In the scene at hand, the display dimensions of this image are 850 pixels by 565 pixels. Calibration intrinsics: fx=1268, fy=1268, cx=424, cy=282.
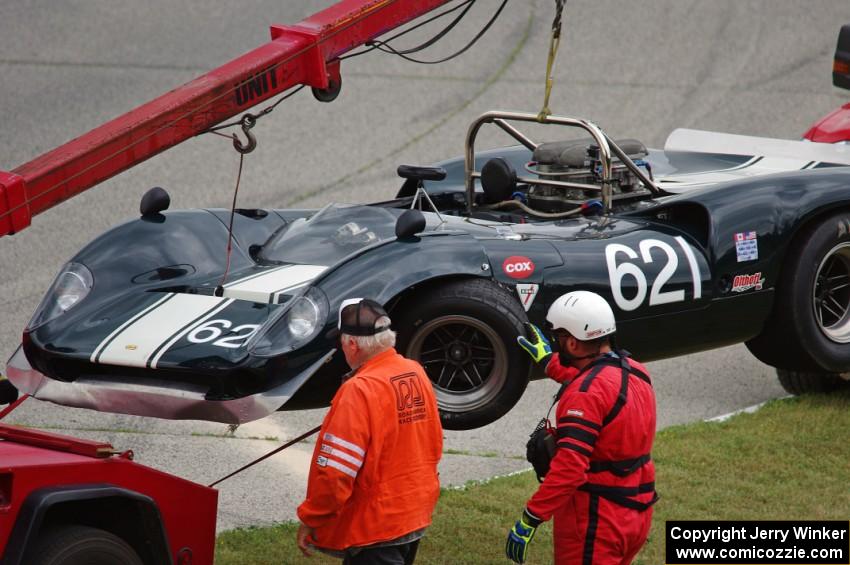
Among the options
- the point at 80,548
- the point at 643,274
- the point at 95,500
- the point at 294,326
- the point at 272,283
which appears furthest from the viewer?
the point at 643,274

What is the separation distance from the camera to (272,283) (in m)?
6.28

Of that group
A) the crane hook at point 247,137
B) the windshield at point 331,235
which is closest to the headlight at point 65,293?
the windshield at point 331,235

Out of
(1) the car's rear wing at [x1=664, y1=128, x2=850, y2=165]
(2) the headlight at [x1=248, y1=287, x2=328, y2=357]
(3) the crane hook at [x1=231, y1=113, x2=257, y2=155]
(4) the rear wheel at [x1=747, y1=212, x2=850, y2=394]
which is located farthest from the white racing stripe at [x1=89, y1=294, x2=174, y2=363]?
(1) the car's rear wing at [x1=664, y1=128, x2=850, y2=165]

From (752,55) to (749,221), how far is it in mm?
10287

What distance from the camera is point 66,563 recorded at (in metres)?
4.68

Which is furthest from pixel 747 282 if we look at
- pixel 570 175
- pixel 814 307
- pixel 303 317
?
pixel 303 317

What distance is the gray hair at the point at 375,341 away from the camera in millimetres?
4844

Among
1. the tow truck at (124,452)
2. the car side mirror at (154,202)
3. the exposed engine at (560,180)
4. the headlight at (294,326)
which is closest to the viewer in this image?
the tow truck at (124,452)

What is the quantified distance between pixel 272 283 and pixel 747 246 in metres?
2.53

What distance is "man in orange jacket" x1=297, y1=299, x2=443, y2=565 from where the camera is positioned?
4676 millimetres

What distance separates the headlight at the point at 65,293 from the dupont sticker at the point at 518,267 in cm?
214

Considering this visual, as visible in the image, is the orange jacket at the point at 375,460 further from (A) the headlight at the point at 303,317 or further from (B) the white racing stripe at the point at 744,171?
(B) the white racing stripe at the point at 744,171

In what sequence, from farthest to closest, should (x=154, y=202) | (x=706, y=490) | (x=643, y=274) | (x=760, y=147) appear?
(x=760, y=147), (x=706, y=490), (x=154, y=202), (x=643, y=274)

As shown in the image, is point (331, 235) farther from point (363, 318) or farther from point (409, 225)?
point (363, 318)
